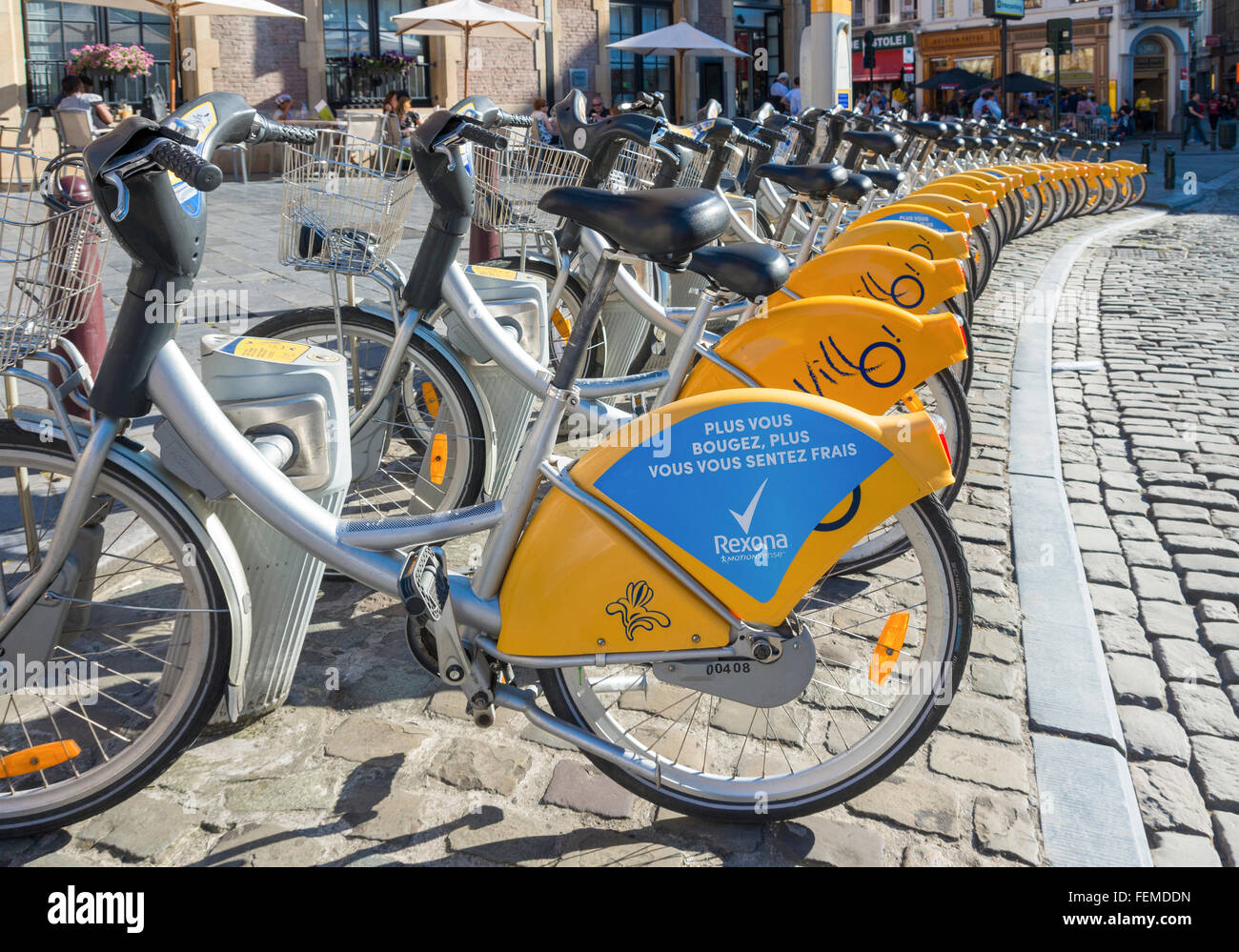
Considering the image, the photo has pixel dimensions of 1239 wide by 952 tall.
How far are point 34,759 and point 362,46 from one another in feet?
69.2

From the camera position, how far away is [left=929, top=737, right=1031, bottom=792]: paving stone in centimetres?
254

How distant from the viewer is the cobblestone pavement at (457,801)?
2.31 meters

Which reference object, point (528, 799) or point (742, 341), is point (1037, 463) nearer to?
point (742, 341)

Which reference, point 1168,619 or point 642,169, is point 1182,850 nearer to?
point 1168,619

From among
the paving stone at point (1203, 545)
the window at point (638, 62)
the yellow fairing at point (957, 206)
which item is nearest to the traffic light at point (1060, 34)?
the window at point (638, 62)

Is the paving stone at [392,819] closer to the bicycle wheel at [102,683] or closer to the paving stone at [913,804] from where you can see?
the bicycle wheel at [102,683]

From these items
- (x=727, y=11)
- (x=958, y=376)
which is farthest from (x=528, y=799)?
(x=727, y=11)

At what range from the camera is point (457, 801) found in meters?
2.48

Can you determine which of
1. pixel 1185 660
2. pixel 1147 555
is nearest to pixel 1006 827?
pixel 1185 660

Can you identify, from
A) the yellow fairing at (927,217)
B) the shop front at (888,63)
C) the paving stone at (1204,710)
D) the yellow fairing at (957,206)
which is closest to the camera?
the paving stone at (1204,710)

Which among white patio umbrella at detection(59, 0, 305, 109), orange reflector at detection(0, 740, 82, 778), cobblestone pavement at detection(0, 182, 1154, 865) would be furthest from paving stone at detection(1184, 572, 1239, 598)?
white patio umbrella at detection(59, 0, 305, 109)

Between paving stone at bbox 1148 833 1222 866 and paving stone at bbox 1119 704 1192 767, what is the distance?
1.03 feet

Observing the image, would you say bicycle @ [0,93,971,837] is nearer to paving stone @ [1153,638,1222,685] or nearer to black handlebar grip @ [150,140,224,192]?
black handlebar grip @ [150,140,224,192]
